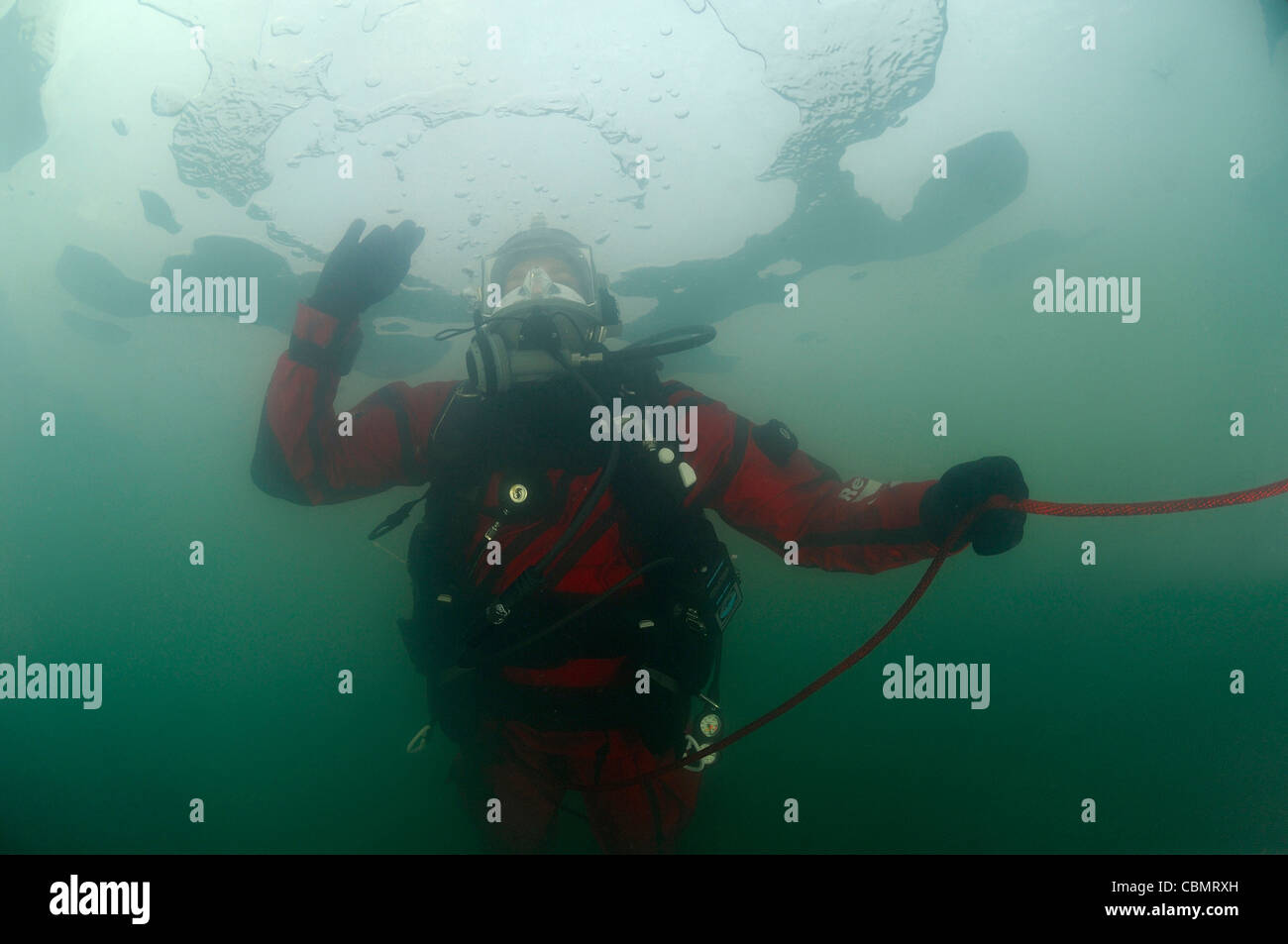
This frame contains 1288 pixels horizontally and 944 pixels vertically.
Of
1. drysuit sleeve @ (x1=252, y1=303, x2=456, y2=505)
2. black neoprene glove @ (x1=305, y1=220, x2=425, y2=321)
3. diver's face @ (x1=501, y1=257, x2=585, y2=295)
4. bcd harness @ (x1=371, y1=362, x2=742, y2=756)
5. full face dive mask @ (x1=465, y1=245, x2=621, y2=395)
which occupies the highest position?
diver's face @ (x1=501, y1=257, x2=585, y2=295)

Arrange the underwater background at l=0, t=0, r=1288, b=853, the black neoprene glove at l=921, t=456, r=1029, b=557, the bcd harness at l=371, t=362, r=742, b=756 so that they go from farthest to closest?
the underwater background at l=0, t=0, r=1288, b=853 → the bcd harness at l=371, t=362, r=742, b=756 → the black neoprene glove at l=921, t=456, r=1029, b=557

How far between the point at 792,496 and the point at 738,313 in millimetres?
9243

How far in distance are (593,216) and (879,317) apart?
763 cm

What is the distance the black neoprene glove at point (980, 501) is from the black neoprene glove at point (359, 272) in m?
3.01

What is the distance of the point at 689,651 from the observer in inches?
115

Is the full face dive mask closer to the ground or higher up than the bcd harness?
higher up

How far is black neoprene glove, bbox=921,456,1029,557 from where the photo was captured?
2264 millimetres

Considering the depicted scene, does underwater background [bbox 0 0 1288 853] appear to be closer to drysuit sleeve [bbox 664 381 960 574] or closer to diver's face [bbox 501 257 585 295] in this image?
drysuit sleeve [bbox 664 381 960 574]

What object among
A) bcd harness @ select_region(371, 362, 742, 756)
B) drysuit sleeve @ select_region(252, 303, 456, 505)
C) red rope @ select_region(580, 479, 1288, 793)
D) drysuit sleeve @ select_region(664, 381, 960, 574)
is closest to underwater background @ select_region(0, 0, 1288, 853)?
bcd harness @ select_region(371, 362, 742, 756)

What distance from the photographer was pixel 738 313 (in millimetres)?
11508

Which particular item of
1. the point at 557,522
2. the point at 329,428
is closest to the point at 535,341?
the point at 557,522

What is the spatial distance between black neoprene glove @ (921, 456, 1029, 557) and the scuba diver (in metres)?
0.26

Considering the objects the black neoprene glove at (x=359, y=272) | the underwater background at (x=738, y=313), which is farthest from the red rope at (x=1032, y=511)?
the black neoprene glove at (x=359, y=272)
